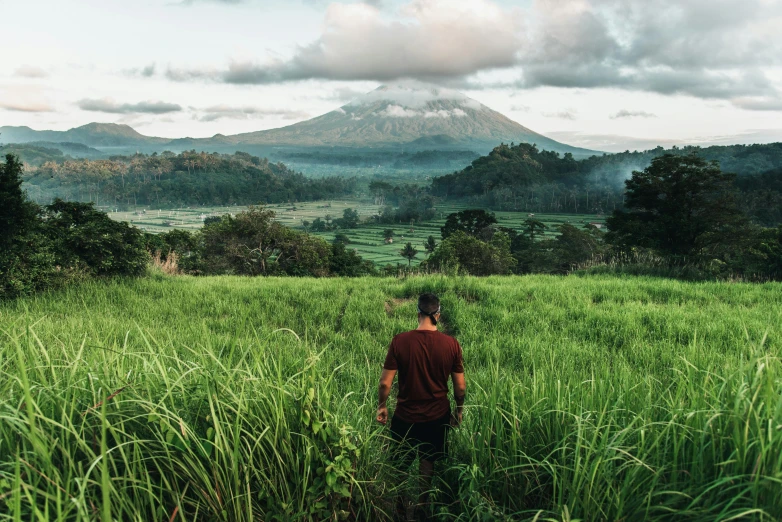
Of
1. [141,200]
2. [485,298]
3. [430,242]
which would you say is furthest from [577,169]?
[485,298]

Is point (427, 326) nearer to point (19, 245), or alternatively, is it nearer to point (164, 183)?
point (19, 245)

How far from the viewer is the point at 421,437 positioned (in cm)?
304

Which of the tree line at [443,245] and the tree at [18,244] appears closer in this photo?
the tree at [18,244]

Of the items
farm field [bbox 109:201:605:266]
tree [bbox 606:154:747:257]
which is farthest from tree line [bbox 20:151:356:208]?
tree [bbox 606:154:747:257]

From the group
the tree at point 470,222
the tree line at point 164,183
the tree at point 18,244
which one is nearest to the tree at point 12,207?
the tree at point 18,244

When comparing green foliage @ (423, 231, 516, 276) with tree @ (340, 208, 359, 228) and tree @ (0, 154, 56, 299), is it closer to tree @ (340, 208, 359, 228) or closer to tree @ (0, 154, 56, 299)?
tree @ (0, 154, 56, 299)

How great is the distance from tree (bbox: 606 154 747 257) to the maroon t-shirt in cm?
2748

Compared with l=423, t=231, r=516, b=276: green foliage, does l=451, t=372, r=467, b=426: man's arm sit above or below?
above

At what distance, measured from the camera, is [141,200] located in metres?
153

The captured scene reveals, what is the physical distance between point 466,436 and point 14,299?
27.2ft

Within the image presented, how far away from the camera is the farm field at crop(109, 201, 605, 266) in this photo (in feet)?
295

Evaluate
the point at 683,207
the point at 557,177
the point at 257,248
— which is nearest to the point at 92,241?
the point at 257,248

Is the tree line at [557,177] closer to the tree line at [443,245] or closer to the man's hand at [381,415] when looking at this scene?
the tree line at [443,245]

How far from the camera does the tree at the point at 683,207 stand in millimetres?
25969
